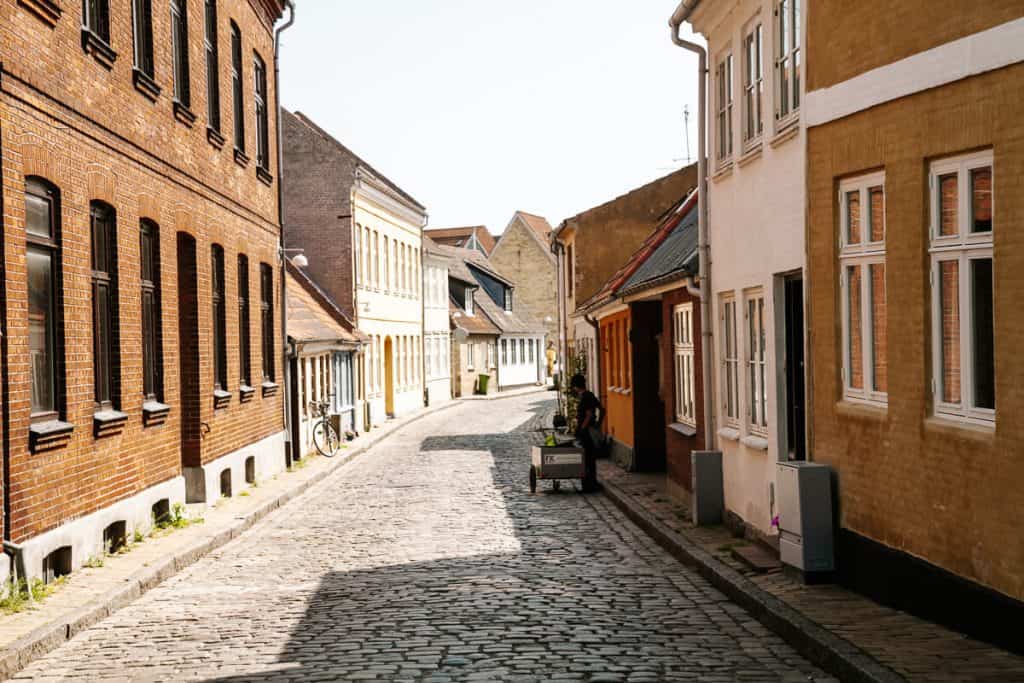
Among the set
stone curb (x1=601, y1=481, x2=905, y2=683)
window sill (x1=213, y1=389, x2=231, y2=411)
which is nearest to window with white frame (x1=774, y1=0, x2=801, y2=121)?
stone curb (x1=601, y1=481, x2=905, y2=683)

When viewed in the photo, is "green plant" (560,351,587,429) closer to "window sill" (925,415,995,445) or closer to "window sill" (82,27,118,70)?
"window sill" (82,27,118,70)

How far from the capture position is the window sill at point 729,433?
13.7m

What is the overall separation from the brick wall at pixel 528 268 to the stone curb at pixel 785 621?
63.8 meters

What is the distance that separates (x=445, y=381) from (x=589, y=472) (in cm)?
3542

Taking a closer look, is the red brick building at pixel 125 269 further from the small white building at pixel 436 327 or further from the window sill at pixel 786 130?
the small white building at pixel 436 327

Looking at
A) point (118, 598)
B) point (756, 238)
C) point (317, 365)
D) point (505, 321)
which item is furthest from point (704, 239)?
point (505, 321)

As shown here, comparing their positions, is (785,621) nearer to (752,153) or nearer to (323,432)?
(752,153)

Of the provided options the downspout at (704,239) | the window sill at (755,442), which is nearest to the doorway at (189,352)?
the downspout at (704,239)

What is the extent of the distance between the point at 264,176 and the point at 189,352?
248 inches

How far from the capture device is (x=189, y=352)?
17062 mm

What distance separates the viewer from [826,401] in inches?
404

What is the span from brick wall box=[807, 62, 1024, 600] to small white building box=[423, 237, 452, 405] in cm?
3996

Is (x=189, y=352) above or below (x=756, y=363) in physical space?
above

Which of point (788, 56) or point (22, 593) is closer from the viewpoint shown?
point (22, 593)
